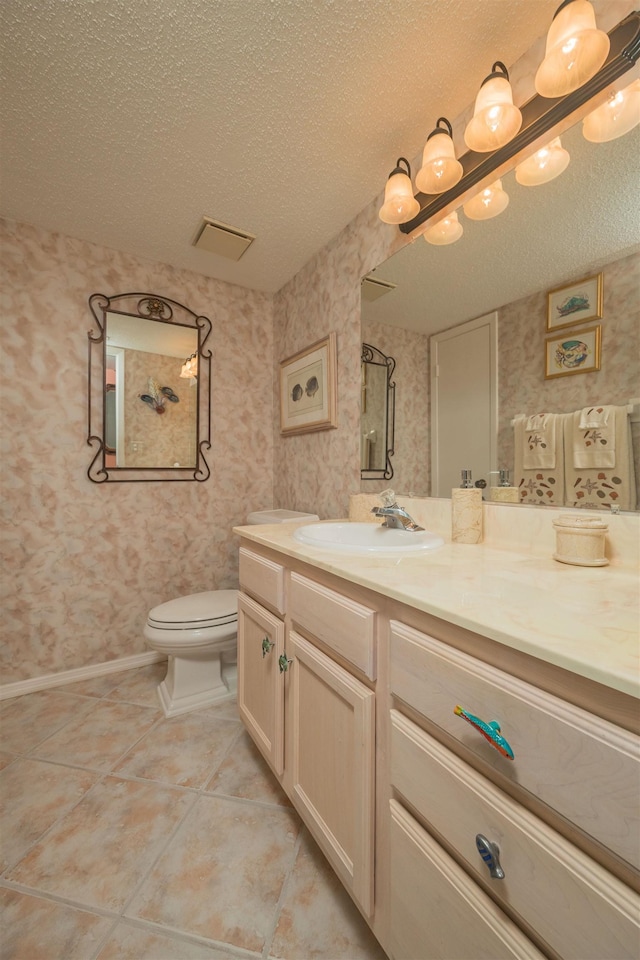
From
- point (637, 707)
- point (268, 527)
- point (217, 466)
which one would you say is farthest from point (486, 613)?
point (217, 466)

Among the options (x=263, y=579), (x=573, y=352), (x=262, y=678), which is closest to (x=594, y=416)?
(x=573, y=352)

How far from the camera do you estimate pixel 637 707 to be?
37 centimetres

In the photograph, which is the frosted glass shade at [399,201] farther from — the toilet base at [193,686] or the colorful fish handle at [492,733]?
the toilet base at [193,686]

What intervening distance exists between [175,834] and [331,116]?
2.31 meters

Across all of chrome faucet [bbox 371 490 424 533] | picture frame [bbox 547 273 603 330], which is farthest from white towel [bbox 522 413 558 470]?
chrome faucet [bbox 371 490 424 533]

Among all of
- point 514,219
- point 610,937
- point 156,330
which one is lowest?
point 610,937

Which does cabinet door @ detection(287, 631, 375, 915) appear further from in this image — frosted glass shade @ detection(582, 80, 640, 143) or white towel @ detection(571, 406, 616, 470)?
frosted glass shade @ detection(582, 80, 640, 143)

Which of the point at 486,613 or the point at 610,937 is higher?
the point at 486,613

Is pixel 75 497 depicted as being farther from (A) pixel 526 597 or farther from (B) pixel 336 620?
(A) pixel 526 597

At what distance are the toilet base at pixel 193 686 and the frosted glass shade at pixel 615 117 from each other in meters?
2.22

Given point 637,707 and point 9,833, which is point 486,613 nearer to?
point 637,707

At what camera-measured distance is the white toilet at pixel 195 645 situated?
62.9 inches

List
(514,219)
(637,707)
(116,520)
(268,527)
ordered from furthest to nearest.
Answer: (116,520) → (268,527) → (514,219) → (637,707)

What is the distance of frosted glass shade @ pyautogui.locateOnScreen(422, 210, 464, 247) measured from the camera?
1188 millimetres
